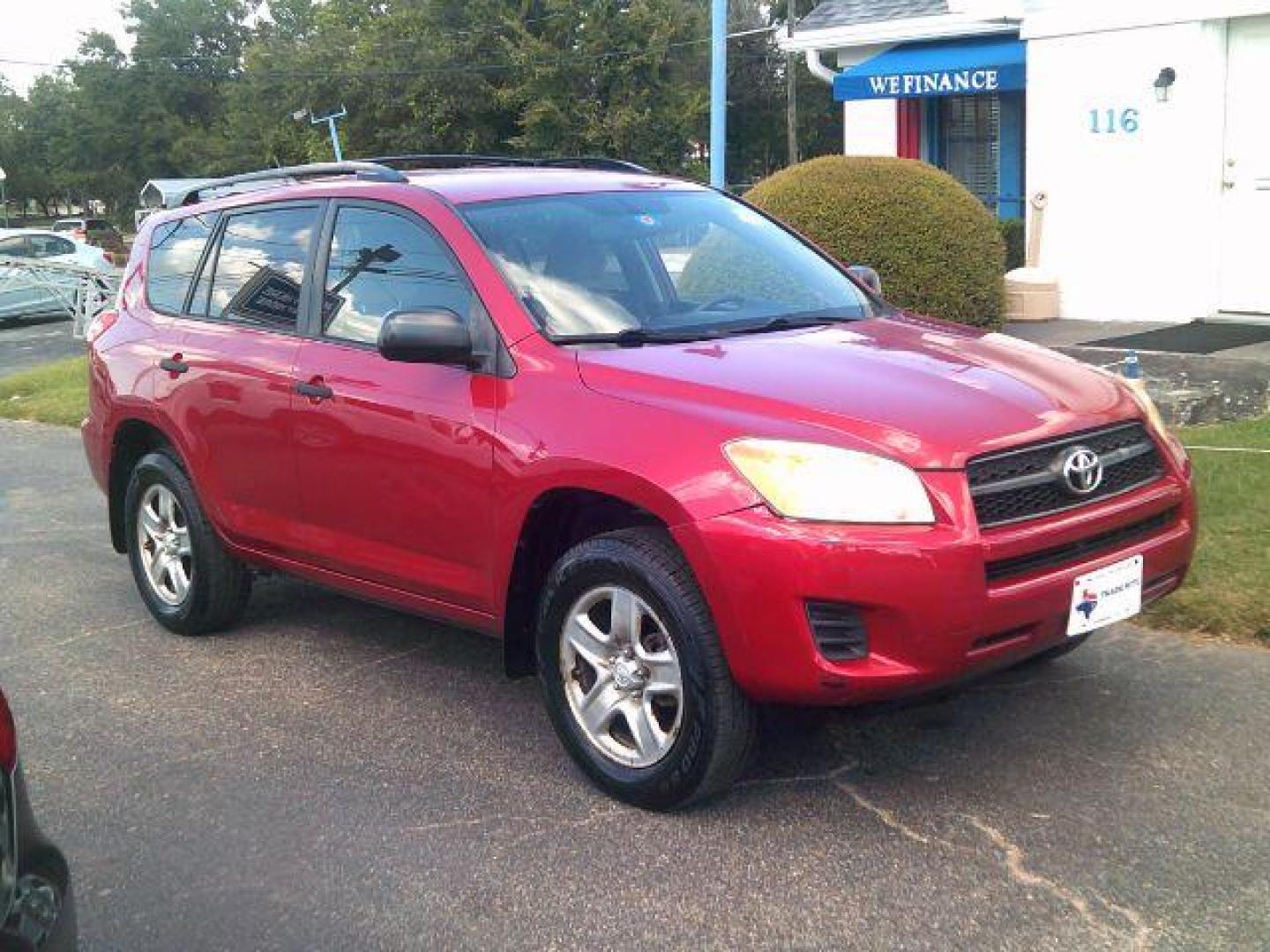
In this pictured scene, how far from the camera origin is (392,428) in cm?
470

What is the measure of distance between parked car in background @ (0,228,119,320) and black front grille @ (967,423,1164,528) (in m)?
20.7

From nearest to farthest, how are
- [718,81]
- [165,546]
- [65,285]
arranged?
1. [165,546]
2. [718,81]
3. [65,285]

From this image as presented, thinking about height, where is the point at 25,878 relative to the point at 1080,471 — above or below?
below

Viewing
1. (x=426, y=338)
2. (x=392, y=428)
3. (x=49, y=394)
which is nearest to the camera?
(x=426, y=338)

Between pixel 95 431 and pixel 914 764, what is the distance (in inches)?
154

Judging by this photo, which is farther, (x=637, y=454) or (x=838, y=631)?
(x=637, y=454)

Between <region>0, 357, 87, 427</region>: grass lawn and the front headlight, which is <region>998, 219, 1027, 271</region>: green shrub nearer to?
<region>0, 357, 87, 427</region>: grass lawn

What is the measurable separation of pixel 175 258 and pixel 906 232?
6022mm

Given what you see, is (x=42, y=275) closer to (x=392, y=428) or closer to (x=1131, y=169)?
(x=1131, y=169)

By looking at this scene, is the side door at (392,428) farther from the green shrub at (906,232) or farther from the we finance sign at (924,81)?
the we finance sign at (924,81)

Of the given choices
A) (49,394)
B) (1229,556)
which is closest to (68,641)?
(1229,556)

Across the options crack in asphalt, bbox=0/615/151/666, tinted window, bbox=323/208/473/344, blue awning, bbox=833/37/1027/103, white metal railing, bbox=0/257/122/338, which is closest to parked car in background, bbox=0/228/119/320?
white metal railing, bbox=0/257/122/338

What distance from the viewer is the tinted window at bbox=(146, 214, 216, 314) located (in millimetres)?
6062

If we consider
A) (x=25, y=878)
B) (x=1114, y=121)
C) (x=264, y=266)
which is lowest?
(x=25, y=878)
